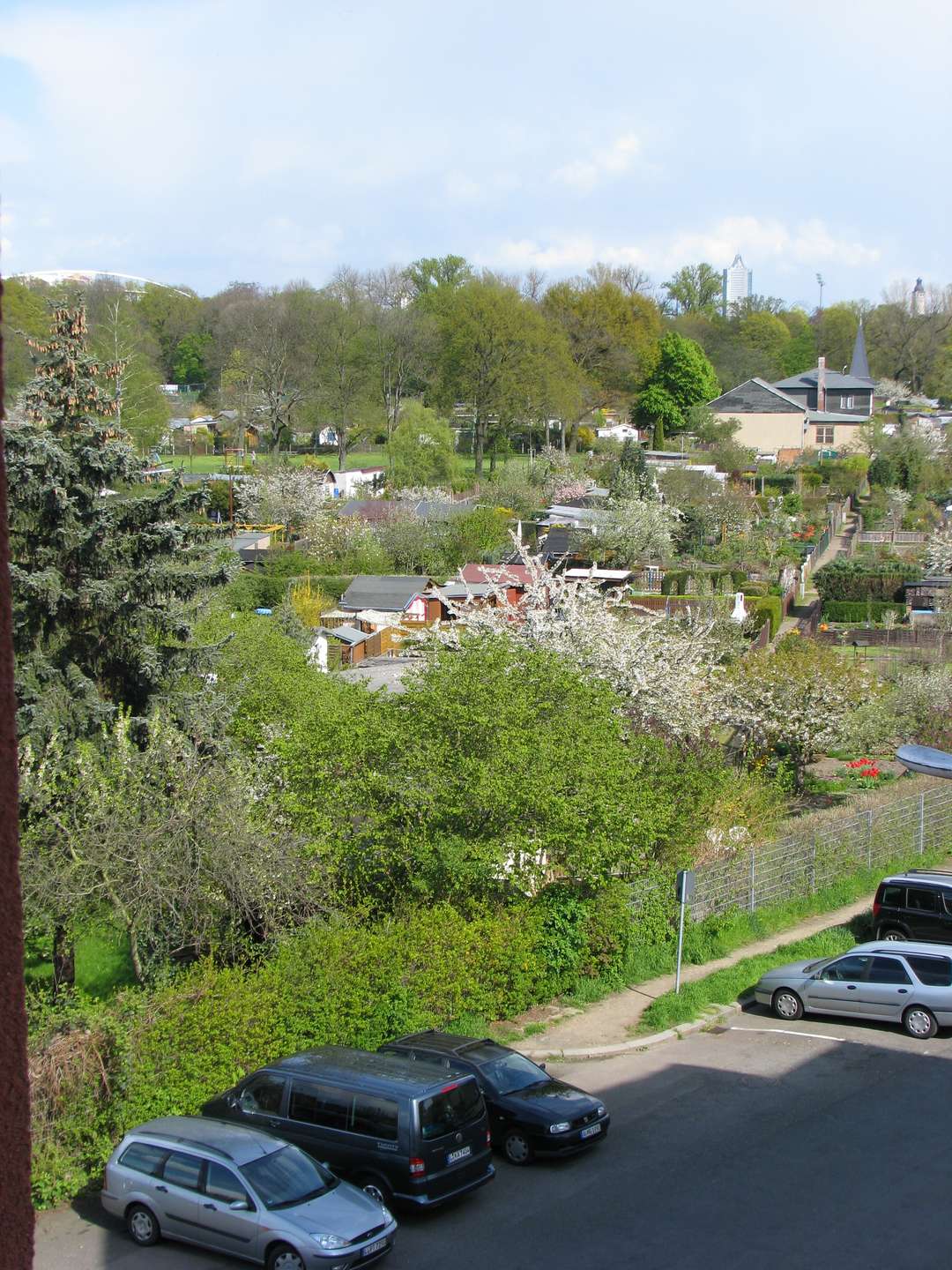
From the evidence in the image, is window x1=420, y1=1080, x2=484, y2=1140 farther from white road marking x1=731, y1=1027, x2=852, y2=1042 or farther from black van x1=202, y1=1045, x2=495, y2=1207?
white road marking x1=731, y1=1027, x2=852, y2=1042

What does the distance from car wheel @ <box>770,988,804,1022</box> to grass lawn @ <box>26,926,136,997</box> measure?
→ 8.88 metres

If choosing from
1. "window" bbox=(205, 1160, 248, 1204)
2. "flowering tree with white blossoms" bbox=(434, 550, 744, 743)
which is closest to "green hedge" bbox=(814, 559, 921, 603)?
"flowering tree with white blossoms" bbox=(434, 550, 744, 743)

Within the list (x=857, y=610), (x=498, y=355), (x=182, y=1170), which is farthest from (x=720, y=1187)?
(x=498, y=355)

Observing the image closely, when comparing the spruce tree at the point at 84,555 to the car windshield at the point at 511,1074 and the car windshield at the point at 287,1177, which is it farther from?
the car windshield at the point at 287,1177

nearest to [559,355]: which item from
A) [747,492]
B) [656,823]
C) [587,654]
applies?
[747,492]

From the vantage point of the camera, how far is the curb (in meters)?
14.9

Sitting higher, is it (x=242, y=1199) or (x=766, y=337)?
(x=766, y=337)

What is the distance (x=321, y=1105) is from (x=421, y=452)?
219 feet

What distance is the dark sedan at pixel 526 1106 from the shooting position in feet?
39.7

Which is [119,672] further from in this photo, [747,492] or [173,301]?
[173,301]

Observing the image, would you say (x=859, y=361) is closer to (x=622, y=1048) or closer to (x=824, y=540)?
(x=824, y=540)

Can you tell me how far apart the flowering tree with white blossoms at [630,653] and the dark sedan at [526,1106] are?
35.4 ft

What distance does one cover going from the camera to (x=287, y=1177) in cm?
1038

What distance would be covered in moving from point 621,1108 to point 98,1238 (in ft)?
18.0
